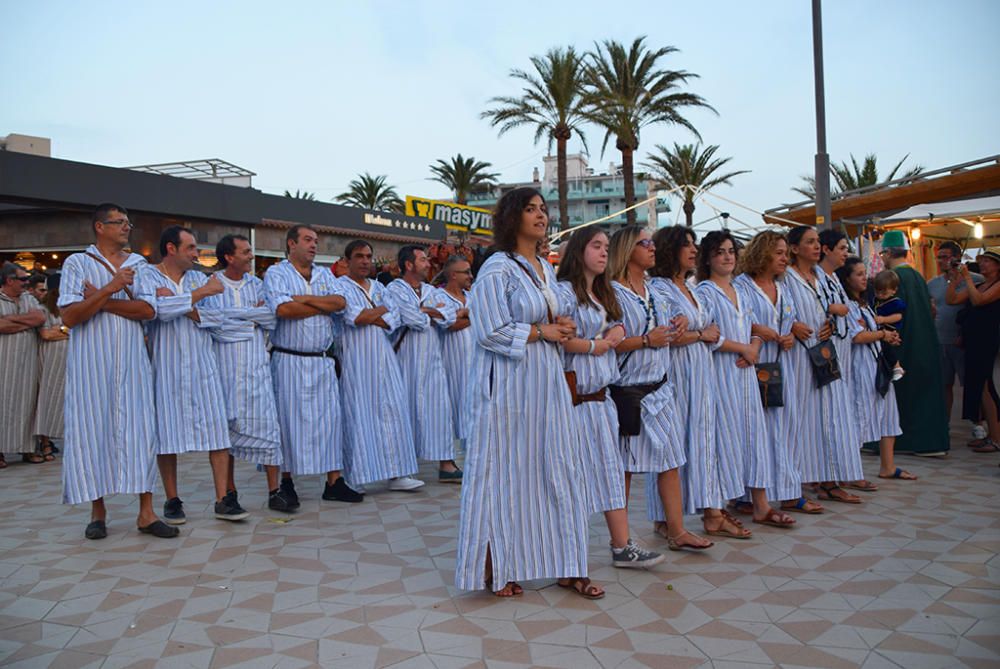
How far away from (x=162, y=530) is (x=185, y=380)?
102 cm

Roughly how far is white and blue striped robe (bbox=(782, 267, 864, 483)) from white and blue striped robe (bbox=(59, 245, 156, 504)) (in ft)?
14.8

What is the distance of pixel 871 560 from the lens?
434 centimetres

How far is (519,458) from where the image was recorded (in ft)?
12.6

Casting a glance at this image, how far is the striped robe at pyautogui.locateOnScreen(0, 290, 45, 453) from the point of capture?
27.6 ft

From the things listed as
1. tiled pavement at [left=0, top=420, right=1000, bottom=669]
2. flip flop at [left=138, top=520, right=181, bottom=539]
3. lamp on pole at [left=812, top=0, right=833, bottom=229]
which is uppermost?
lamp on pole at [left=812, top=0, right=833, bottom=229]

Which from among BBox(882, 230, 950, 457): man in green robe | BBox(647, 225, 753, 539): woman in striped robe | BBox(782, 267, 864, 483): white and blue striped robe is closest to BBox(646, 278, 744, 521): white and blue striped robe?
BBox(647, 225, 753, 539): woman in striped robe

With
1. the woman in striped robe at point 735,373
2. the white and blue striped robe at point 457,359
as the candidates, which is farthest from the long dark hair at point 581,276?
the white and blue striped robe at point 457,359

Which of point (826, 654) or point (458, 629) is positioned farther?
point (458, 629)

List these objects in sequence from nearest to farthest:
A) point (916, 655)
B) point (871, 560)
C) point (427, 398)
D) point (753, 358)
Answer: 1. point (916, 655)
2. point (871, 560)
3. point (753, 358)
4. point (427, 398)

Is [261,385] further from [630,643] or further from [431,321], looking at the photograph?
[630,643]

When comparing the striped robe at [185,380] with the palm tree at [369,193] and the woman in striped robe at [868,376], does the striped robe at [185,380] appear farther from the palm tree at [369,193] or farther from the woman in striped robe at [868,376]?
the palm tree at [369,193]

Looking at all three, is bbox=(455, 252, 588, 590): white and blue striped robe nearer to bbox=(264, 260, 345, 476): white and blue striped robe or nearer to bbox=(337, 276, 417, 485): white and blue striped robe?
bbox=(264, 260, 345, 476): white and blue striped robe

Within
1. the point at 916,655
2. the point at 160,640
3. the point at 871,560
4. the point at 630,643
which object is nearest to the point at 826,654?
the point at 916,655

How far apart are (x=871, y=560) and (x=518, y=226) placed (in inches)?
109
